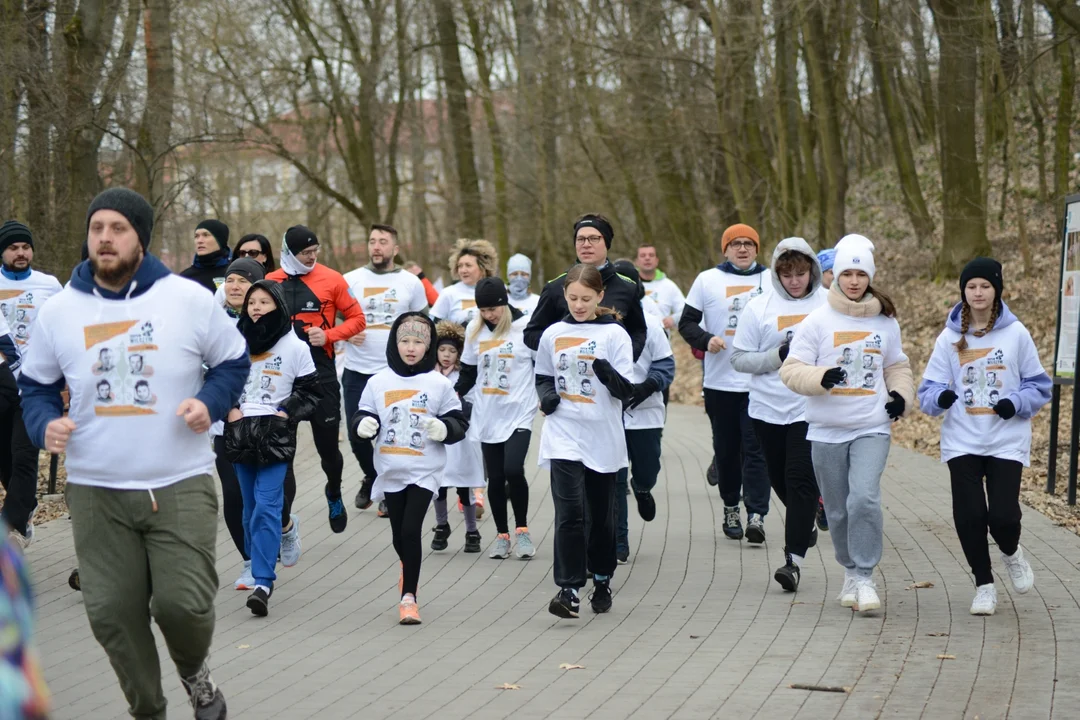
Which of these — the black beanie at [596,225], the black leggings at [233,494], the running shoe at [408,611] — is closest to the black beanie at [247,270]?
the black leggings at [233,494]

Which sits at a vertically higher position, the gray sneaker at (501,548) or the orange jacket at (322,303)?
the orange jacket at (322,303)

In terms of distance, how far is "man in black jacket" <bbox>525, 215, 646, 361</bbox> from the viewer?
851cm

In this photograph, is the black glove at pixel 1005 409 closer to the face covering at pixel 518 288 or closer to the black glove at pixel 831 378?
the black glove at pixel 831 378

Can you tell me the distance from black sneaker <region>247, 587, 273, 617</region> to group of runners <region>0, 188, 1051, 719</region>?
0.01 meters

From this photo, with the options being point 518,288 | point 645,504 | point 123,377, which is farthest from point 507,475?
point 123,377

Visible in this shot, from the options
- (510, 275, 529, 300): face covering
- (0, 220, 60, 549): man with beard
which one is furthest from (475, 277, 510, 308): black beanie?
(0, 220, 60, 549): man with beard

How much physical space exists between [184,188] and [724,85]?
10694 mm

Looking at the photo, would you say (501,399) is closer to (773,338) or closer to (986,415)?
(773,338)

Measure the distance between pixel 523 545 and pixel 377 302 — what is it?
3.34 metres

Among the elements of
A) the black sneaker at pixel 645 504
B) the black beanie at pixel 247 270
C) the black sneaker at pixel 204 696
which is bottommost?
the black sneaker at pixel 645 504

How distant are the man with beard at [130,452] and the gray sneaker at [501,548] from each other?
4.65m

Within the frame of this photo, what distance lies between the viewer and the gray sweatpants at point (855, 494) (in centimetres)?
780

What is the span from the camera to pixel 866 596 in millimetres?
7828

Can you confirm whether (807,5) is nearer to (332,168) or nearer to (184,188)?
(184,188)
